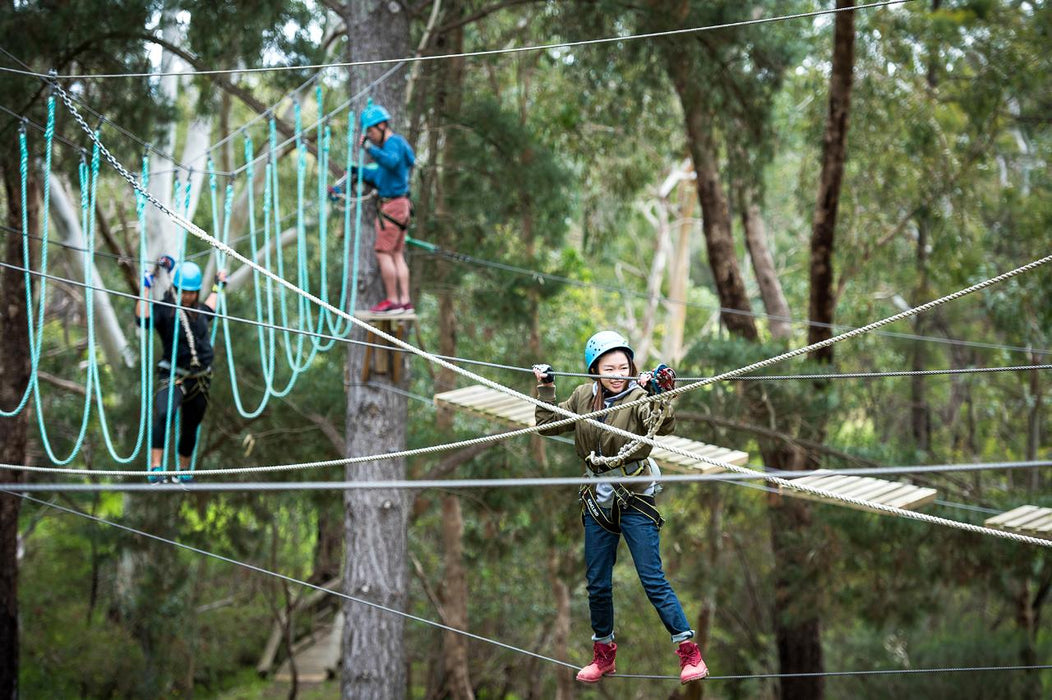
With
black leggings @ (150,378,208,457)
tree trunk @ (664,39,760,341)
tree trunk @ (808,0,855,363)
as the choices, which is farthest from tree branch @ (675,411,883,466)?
black leggings @ (150,378,208,457)

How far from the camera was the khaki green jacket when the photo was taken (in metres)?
3.71

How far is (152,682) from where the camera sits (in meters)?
12.1

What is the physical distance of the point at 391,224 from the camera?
6.51m

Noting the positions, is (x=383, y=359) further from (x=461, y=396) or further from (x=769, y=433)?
(x=769, y=433)

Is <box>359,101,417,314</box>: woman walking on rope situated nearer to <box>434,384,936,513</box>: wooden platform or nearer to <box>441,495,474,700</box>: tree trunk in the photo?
<box>434,384,936,513</box>: wooden platform

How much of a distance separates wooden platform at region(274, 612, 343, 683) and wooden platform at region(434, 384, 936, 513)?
31.5ft

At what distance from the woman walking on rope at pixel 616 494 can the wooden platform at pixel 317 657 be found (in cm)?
1181

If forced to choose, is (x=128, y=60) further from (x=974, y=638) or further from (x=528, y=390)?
(x=974, y=638)

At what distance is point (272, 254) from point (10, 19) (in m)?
7.41

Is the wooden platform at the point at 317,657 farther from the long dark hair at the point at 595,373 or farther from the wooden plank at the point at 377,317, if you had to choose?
the long dark hair at the point at 595,373

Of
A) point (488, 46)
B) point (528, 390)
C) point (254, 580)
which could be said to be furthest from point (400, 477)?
point (254, 580)

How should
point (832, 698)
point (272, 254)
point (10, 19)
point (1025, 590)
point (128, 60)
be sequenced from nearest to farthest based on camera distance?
point (10, 19), point (128, 60), point (1025, 590), point (832, 698), point (272, 254)

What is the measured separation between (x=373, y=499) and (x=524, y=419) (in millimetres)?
1783

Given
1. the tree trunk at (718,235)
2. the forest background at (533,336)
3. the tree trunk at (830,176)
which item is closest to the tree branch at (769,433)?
the forest background at (533,336)
